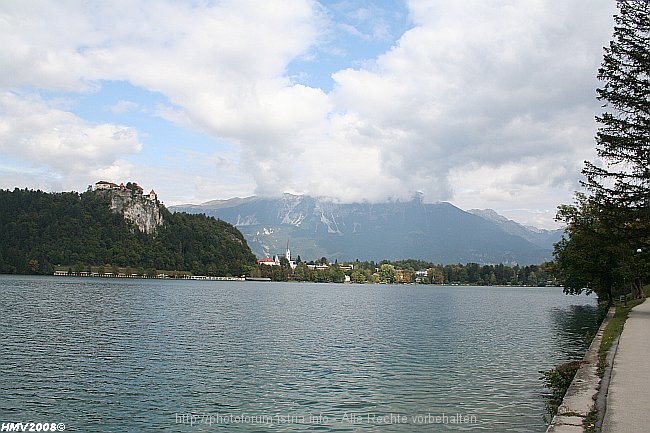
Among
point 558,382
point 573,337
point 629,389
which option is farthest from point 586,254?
point 629,389

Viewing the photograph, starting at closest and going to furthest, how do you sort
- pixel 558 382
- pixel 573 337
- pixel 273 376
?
1. pixel 558 382
2. pixel 273 376
3. pixel 573 337

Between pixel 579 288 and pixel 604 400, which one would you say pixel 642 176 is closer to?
pixel 604 400

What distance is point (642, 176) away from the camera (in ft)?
109

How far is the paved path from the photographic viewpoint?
42.1 feet

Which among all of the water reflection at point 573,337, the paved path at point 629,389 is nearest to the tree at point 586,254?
the water reflection at point 573,337

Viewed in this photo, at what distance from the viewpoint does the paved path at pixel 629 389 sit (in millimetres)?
12828

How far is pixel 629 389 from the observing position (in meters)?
16.5

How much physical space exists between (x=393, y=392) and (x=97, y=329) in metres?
31.2

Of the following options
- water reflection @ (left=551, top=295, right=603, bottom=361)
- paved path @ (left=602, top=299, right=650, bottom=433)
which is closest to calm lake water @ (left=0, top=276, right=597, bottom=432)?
water reflection @ (left=551, top=295, right=603, bottom=361)

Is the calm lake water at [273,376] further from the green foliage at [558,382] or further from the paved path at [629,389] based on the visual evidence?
the paved path at [629,389]

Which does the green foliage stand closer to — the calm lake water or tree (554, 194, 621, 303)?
the calm lake water

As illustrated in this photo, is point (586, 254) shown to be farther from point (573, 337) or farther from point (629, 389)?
point (629, 389)

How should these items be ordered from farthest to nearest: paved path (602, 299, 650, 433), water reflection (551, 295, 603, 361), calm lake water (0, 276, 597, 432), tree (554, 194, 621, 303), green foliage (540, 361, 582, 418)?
tree (554, 194, 621, 303)
water reflection (551, 295, 603, 361)
green foliage (540, 361, 582, 418)
calm lake water (0, 276, 597, 432)
paved path (602, 299, 650, 433)

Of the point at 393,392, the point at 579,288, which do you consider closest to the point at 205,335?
the point at 393,392
